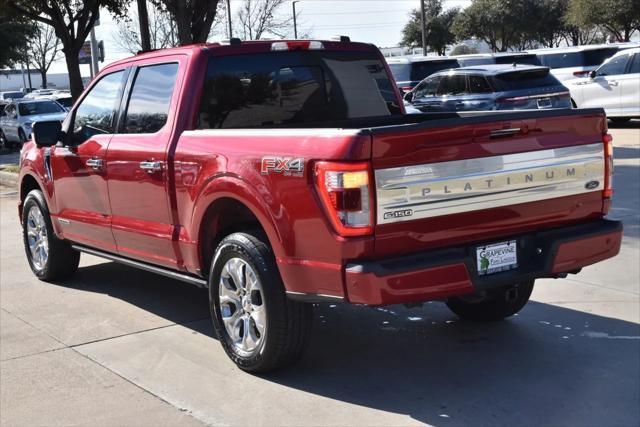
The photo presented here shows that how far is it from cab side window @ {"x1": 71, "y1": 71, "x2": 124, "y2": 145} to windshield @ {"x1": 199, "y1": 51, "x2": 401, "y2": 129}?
44.7 inches

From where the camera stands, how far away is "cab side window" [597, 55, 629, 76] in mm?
19328

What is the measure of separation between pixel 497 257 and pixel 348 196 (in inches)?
39.3

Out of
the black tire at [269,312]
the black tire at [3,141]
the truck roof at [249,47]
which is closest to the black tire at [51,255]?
the truck roof at [249,47]

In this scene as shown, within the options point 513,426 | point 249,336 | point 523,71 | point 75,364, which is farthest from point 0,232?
point 523,71

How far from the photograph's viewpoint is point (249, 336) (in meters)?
5.11

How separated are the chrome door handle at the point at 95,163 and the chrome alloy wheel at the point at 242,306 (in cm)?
174

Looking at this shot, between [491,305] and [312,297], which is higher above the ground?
[312,297]

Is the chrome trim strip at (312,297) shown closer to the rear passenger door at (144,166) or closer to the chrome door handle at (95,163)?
the rear passenger door at (144,166)

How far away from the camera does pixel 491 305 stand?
5.94 m

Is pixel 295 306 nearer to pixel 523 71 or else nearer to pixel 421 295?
pixel 421 295

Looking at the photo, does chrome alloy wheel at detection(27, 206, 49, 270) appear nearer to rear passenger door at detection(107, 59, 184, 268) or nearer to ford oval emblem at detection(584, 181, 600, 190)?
rear passenger door at detection(107, 59, 184, 268)

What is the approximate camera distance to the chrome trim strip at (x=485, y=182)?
169 inches

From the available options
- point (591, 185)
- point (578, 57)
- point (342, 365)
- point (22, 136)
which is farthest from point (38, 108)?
point (591, 185)

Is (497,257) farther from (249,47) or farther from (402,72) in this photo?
(402,72)
